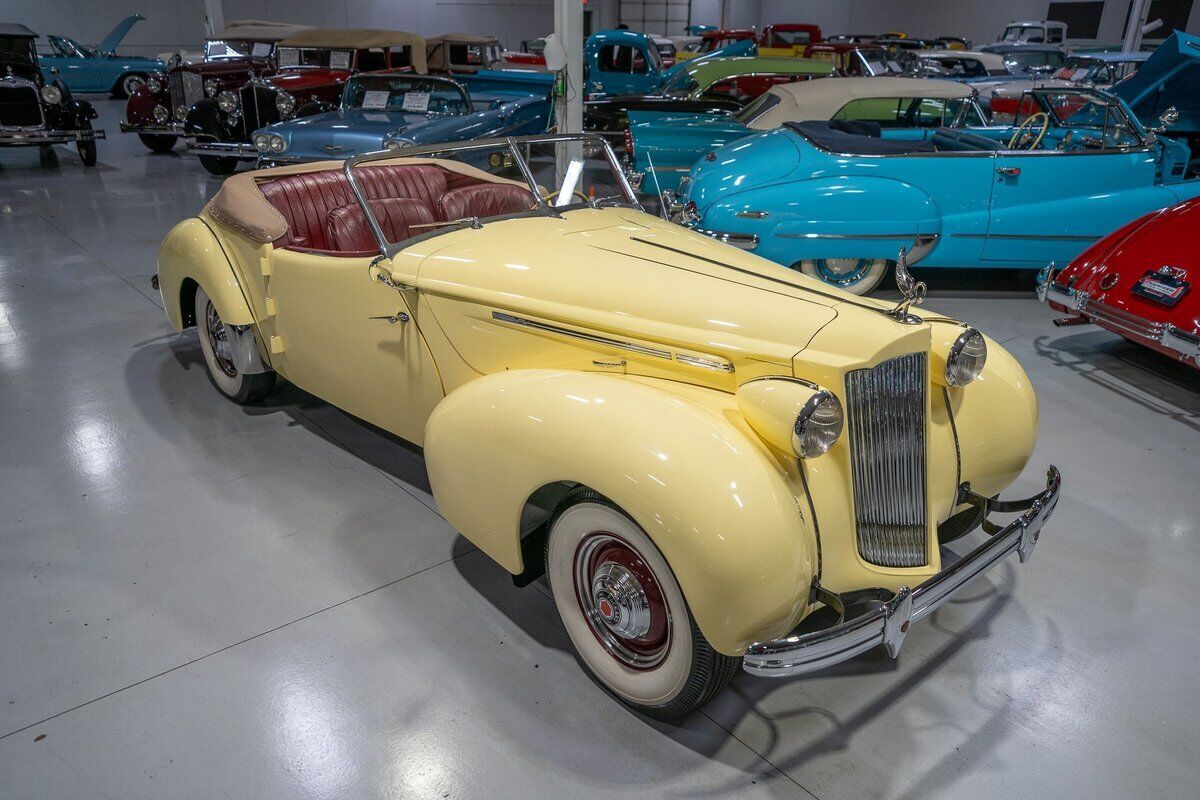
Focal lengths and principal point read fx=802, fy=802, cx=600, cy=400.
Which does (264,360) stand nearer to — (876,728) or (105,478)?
(105,478)

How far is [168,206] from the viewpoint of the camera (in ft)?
29.5

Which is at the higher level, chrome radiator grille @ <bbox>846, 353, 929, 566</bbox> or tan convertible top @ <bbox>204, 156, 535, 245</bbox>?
tan convertible top @ <bbox>204, 156, 535, 245</bbox>

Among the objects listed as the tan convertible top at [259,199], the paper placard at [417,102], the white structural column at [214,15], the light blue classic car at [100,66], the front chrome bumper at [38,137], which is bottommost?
the front chrome bumper at [38,137]

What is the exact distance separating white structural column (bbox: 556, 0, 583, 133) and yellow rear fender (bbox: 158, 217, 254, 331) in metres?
3.87

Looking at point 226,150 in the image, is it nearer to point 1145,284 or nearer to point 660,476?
point 1145,284

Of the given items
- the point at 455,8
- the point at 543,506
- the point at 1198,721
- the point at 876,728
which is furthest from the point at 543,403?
the point at 455,8

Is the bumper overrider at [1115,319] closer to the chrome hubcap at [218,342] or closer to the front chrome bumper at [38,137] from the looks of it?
the chrome hubcap at [218,342]

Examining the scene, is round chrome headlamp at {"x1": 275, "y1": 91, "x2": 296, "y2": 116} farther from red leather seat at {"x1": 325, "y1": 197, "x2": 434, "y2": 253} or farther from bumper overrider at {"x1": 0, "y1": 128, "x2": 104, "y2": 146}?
red leather seat at {"x1": 325, "y1": 197, "x2": 434, "y2": 253}

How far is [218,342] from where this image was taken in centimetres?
440

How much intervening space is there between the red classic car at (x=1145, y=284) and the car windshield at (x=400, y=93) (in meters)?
6.64

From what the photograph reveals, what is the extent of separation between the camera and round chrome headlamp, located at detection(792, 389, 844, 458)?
210cm

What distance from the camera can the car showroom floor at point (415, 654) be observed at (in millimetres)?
2211

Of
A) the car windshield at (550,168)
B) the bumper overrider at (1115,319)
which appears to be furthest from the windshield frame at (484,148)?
the bumper overrider at (1115,319)

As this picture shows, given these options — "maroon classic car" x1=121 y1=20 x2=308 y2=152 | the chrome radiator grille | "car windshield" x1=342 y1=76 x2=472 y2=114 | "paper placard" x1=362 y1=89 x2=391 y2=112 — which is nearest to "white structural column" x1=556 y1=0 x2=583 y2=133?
"car windshield" x1=342 y1=76 x2=472 y2=114
